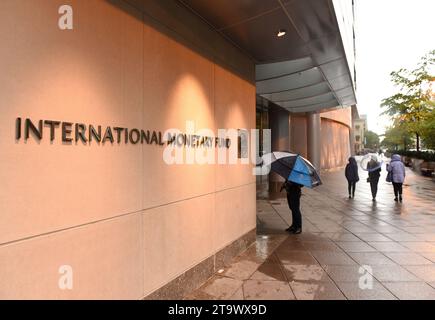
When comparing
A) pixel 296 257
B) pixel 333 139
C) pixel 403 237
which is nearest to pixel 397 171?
pixel 403 237

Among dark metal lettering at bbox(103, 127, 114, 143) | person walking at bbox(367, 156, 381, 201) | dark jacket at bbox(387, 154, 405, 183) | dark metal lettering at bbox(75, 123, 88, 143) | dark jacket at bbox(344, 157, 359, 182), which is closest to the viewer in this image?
dark metal lettering at bbox(75, 123, 88, 143)

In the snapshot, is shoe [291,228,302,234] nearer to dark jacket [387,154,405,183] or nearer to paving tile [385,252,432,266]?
paving tile [385,252,432,266]

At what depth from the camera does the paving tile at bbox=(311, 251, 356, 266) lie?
616 centimetres

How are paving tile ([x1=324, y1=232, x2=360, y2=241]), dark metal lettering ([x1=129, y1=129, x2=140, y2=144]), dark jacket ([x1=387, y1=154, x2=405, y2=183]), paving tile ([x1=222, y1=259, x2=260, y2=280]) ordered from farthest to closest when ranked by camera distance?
dark jacket ([x1=387, y1=154, x2=405, y2=183]), paving tile ([x1=324, y1=232, x2=360, y2=241]), paving tile ([x1=222, y1=259, x2=260, y2=280]), dark metal lettering ([x1=129, y1=129, x2=140, y2=144])

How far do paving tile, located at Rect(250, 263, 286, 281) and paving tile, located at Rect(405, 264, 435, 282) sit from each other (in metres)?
2.18

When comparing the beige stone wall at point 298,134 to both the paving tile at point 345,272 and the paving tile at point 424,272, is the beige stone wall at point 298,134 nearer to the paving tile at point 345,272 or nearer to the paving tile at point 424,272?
the paving tile at point 424,272

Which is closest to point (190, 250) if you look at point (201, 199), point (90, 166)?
point (201, 199)

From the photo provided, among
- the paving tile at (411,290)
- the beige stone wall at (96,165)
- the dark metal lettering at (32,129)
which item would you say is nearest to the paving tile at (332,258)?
the paving tile at (411,290)

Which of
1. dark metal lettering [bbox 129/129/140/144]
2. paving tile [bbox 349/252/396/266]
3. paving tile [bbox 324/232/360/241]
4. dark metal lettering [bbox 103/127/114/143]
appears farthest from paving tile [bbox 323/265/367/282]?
dark metal lettering [bbox 103/127/114/143]

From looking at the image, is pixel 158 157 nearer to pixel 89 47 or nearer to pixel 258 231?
pixel 89 47

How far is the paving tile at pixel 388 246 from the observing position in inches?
272

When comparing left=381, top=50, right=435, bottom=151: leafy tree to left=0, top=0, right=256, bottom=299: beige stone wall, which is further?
left=381, top=50, right=435, bottom=151: leafy tree
